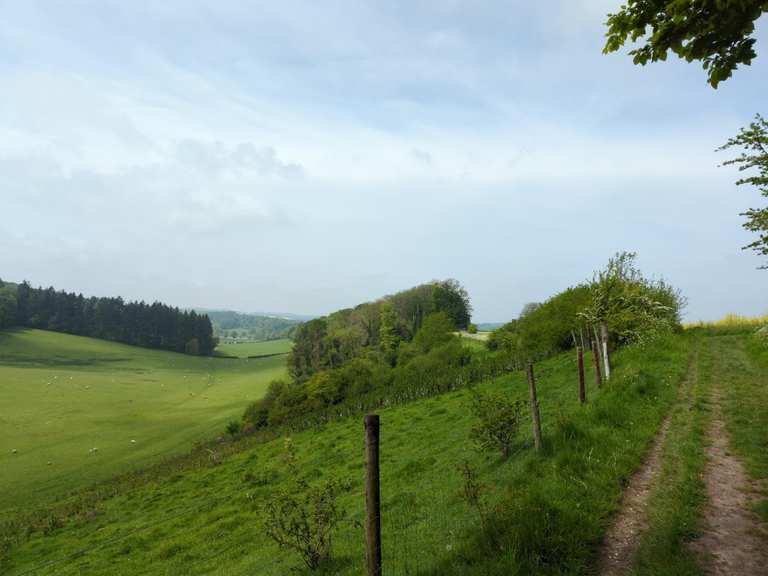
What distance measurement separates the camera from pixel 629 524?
765 centimetres

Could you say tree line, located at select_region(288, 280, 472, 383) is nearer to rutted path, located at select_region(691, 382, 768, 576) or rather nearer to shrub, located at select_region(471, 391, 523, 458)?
shrub, located at select_region(471, 391, 523, 458)

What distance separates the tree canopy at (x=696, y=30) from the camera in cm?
561

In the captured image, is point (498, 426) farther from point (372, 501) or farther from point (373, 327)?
point (373, 327)

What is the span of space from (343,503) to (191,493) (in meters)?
22.4

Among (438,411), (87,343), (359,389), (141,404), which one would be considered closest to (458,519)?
(438,411)

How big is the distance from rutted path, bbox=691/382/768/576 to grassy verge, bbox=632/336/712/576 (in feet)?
0.60

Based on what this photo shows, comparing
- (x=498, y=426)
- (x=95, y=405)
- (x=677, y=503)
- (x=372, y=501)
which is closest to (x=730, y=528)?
(x=677, y=503)

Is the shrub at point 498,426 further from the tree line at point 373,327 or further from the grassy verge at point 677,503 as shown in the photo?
the tree line at point 373,327

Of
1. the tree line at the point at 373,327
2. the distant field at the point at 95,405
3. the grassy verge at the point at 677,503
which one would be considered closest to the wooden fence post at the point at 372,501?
the grassy verge at the point at 677,503

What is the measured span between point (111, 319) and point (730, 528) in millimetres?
209407

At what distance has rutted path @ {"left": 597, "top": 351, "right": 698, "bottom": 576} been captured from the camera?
21.7ft

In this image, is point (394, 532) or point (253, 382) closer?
point (394, 532)

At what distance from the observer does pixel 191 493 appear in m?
33.5

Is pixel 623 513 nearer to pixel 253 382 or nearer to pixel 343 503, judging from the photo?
pixel 343 503
